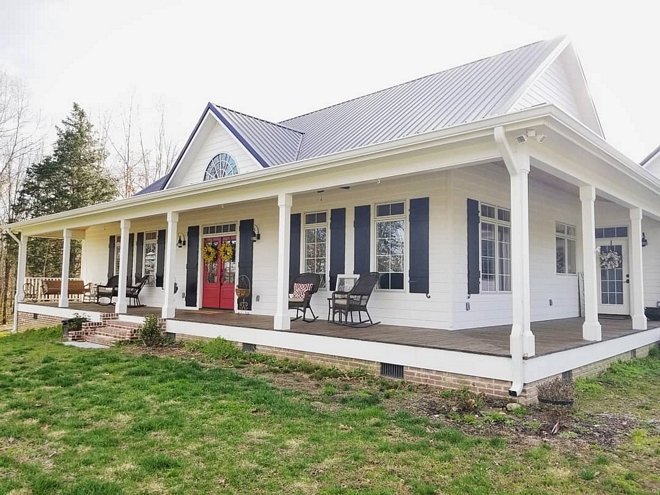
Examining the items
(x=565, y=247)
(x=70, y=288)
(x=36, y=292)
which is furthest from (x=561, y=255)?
(x=36, y=292)

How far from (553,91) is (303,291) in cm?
631

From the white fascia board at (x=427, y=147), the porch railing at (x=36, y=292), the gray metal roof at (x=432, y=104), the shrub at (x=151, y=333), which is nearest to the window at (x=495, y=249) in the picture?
the gray metal roof at (x=432, y=104)

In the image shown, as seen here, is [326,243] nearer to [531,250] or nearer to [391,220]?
[391,220]

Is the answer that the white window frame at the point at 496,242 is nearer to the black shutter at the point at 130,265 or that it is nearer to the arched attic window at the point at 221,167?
the arched attic window at the point at 221,167

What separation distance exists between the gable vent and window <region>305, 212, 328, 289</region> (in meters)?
3.08

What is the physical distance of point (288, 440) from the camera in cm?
379

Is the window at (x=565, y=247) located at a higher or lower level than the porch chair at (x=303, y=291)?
higher

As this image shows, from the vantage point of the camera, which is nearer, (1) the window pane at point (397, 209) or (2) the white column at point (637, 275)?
(1) the window pane at point (397, 209)

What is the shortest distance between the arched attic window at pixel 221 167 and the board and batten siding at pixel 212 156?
0.30 feet

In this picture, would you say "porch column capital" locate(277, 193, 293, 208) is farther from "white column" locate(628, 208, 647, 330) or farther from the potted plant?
"white column" locate(628, 208, 647, 330)

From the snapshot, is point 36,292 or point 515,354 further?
point 36,292

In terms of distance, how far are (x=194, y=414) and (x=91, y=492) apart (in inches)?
62.5

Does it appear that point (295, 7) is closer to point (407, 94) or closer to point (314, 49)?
point (407, 94)

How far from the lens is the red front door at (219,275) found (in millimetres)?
10812
